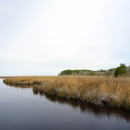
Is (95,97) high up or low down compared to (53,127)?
up

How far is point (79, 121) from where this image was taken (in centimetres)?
422

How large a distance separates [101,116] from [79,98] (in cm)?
285

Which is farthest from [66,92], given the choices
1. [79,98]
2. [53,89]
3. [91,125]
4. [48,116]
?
[91,125]

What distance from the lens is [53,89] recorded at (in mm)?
9641

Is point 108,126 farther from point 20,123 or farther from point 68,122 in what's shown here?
point 20,123

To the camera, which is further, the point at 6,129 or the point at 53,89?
the point at 53,89

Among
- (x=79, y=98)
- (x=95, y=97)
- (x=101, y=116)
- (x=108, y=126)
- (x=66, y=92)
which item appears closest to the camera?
(x=108, y=126)

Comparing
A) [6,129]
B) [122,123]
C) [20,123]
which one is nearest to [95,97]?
[122,123]

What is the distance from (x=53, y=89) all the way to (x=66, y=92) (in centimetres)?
206

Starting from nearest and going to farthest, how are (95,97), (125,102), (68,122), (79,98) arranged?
(68,122) < (125,102) < (95,97) < (79,98)

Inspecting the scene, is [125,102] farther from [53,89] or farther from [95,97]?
Result: [53,89]

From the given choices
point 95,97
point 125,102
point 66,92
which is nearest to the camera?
point 125,102

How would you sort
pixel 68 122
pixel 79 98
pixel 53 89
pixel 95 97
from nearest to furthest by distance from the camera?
pixel 68 122 → pixel 95 97 → pixel 79 98 → pixel 53 89

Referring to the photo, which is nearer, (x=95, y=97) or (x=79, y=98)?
(x=95, y=97)
